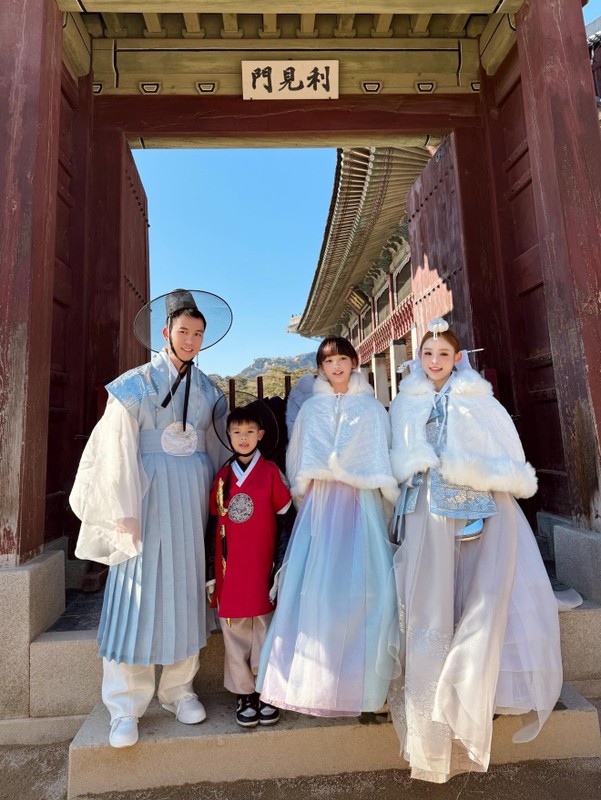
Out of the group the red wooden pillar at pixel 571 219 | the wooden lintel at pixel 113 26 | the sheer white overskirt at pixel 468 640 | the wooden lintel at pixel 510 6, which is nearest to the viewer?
the sheer white overskirt at pixel 468 640

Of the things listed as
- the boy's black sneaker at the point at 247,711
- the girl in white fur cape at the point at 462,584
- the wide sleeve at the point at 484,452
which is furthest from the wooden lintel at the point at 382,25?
the boy's black sneaker at the point at 247,711

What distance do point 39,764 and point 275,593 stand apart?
53.9 inches

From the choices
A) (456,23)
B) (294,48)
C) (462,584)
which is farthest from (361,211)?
(462,584)

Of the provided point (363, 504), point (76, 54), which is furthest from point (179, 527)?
point (76, 54)

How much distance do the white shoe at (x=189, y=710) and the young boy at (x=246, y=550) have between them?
0.53ft

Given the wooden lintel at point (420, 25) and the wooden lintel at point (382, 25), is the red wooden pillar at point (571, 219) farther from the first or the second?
the wooden lintel at point (382, 25)

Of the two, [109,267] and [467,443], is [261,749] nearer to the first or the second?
[467,443]

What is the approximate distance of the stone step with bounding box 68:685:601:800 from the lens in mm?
2072

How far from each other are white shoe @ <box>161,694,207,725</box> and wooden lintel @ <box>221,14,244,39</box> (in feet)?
15.8

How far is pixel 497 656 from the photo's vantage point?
6.35 feet

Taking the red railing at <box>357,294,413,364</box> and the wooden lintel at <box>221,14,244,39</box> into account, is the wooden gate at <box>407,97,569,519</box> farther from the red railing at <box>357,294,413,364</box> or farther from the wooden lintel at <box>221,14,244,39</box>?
the red railing at <box>357,294,413,364</box>

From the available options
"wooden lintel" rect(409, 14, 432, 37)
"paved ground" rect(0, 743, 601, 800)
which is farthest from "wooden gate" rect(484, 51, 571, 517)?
"paved ground" rect(0, 743, 601, 800)

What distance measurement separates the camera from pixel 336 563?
217 cm

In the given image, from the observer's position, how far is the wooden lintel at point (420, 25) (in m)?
4.05
